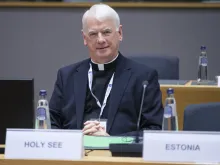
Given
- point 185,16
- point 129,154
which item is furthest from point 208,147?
point 185,16

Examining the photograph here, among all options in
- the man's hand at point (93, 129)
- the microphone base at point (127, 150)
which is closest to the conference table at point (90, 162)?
the microphone base at point (127, 150)

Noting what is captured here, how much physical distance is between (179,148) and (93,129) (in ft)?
3.35

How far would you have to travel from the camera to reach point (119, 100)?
3.55 m

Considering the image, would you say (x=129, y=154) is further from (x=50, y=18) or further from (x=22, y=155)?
(x=50, y=18)

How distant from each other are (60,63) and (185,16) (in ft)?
4.77

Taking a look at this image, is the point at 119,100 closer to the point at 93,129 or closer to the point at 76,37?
the point at 93,129

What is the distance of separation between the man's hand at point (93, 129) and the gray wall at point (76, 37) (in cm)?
359

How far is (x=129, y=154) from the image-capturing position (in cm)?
261

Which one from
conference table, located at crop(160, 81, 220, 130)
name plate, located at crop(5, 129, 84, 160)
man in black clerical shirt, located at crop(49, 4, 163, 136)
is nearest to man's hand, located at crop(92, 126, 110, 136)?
man in black clerical shirt, located at crop(49, 4, 163, 136)

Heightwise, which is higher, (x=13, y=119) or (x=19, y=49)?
(x=19, y=49)

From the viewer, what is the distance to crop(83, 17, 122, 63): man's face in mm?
3514

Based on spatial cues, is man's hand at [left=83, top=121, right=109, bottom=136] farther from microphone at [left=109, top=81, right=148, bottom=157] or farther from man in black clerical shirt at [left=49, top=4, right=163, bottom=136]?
microphone at [left=109, top=81, right=148, bottom=157]

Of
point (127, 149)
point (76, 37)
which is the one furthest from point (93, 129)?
point (76, 37)

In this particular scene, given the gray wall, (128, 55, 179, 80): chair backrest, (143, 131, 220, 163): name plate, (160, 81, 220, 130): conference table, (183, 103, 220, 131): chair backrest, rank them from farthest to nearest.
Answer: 1. the gray wall
2. (128, 55, 179, 80): chair backrest
3. (160, 81, 220, 130): conference table
4. (183, 103, 220, 131): chair backrest
5. (143, 131, 220, 163): name plate
